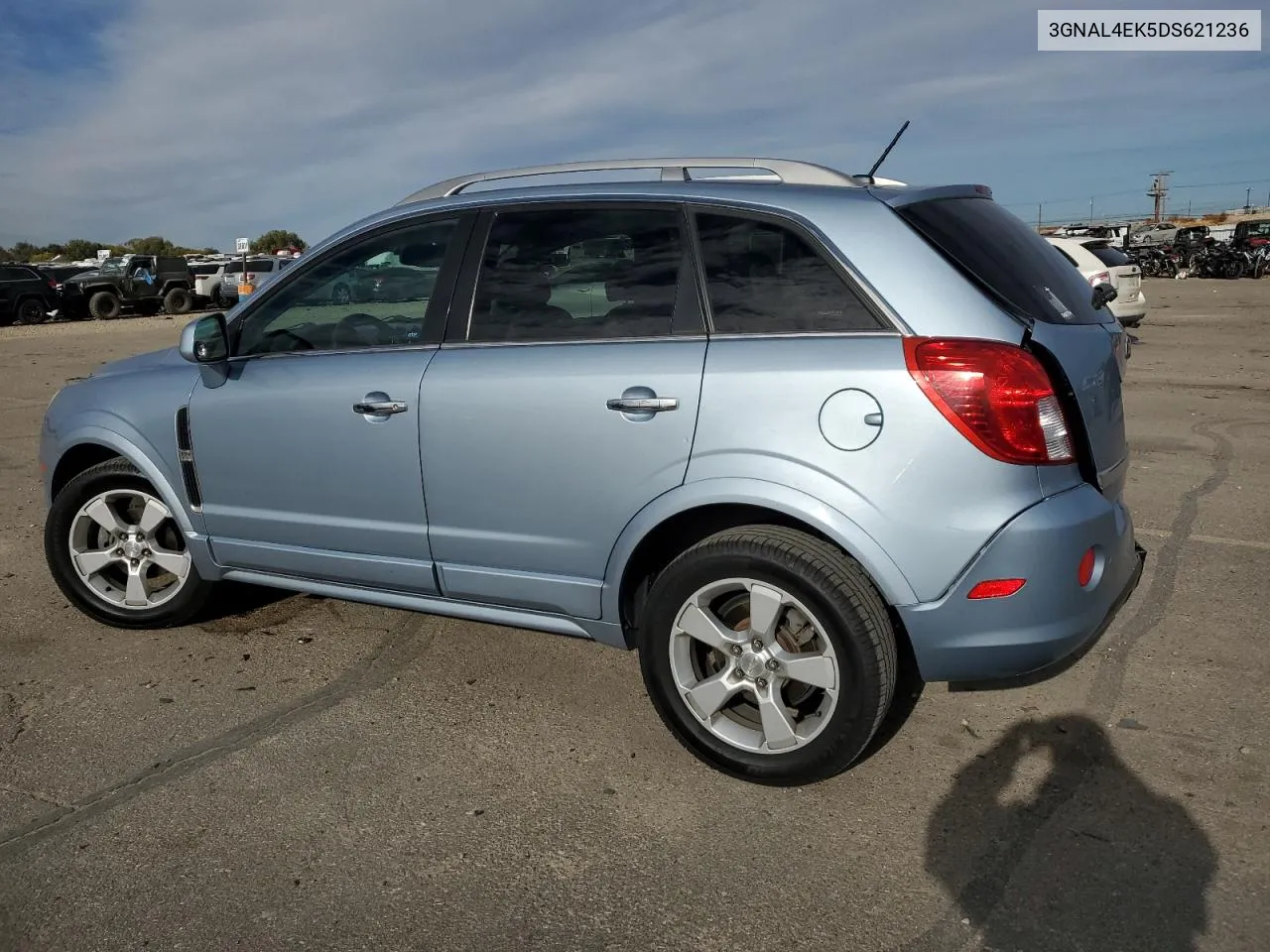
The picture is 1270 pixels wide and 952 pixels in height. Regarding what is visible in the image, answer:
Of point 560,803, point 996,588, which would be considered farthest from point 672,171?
point 560,803

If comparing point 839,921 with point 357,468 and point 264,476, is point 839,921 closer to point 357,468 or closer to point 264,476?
point 357,468

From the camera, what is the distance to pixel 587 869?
2.71 metres

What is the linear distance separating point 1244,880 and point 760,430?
164 centimetres

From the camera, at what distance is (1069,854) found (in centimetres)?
269

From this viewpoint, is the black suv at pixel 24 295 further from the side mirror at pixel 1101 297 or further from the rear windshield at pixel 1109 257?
the side mirror at pixel 1101 297

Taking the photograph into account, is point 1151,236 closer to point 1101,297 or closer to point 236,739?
point 1101,297

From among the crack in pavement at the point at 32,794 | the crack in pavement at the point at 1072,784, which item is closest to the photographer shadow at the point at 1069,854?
the crack in pavement at the point at 1072,784

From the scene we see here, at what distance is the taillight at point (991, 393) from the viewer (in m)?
2.72

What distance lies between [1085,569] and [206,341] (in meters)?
3.09

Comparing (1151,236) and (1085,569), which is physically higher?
(1085,569)

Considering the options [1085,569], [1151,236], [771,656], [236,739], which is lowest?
[236,739]

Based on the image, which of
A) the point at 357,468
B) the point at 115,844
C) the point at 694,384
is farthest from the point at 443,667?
the point at 694,384

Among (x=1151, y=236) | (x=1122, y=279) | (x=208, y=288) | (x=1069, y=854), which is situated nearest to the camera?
(x=1069, y=854)

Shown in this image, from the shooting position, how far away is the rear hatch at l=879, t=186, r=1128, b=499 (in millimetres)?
2902
